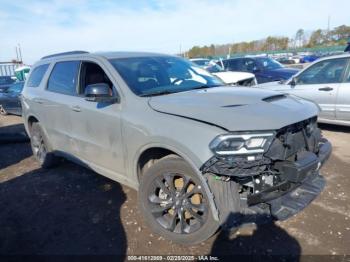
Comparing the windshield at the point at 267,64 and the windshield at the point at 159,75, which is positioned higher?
the windshield at the point at 159,75

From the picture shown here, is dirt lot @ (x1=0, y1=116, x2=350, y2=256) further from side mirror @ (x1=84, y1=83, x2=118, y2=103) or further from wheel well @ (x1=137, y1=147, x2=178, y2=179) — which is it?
side mirror @ (x1=84, y1=83, x2=118, y2=103)

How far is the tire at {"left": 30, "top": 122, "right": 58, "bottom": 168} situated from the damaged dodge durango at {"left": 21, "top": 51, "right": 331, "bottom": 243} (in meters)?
1.08

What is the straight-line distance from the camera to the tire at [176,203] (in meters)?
2.91

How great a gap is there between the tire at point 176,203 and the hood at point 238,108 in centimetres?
49

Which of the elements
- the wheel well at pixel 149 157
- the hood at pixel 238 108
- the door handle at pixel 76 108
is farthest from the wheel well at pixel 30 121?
the hood at pixel 238 108

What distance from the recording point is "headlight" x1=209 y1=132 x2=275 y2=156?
2627 mm

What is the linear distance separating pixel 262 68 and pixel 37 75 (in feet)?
26.6

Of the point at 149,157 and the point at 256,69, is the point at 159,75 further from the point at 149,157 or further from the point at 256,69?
the point at 256,69

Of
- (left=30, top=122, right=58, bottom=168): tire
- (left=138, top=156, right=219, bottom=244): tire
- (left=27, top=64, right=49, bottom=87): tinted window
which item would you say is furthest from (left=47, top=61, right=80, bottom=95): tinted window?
(left=138, top=156, right=219, bottom=244): tire

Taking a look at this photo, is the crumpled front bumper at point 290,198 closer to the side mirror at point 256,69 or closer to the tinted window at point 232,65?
the side mirror at point 256,69

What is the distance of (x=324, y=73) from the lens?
6.75 m

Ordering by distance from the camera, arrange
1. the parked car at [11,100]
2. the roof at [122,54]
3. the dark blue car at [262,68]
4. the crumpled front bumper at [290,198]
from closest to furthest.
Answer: the crumpled front bumper at [290,198] < the roof at [122,54] < the dark blue car at [262,68] < the parked car at [11,100]

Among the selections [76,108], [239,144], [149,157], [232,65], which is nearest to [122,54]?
[76,108]

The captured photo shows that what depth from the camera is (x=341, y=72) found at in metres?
6.38
